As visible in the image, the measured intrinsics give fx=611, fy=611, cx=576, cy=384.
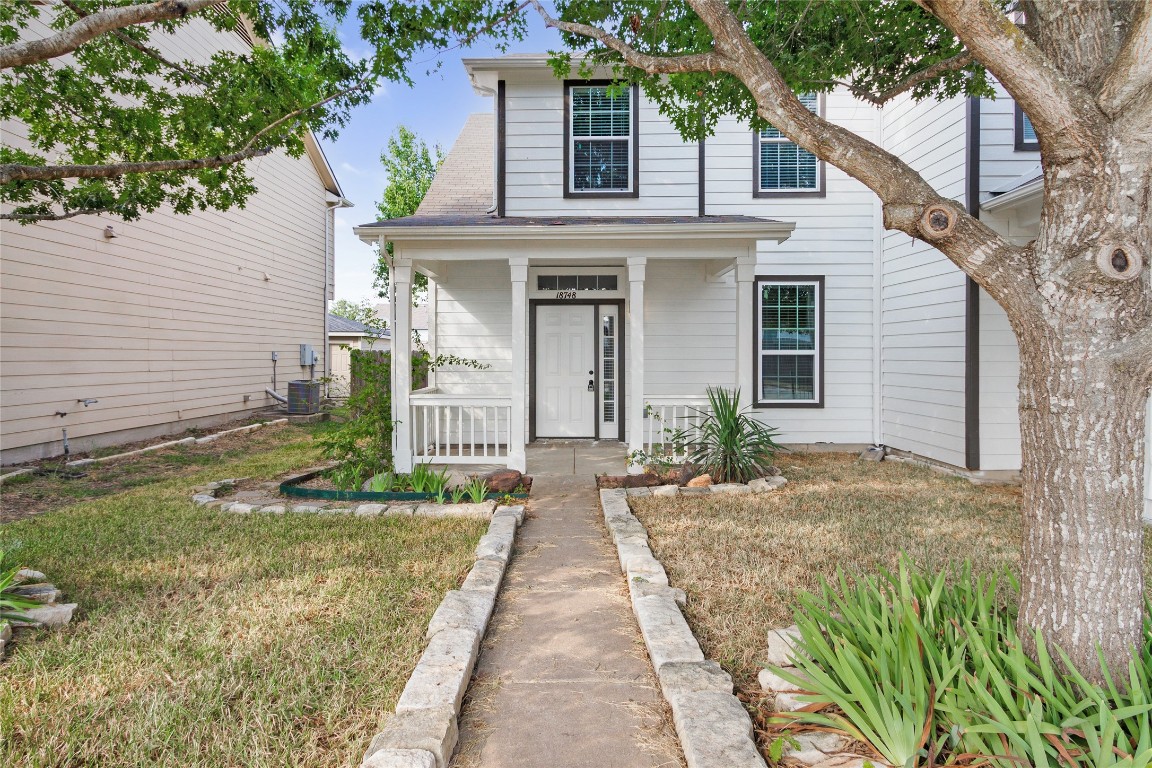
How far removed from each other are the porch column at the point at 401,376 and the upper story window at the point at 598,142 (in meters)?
3.08

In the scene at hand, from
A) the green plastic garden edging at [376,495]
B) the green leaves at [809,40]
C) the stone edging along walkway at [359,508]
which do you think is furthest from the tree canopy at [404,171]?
the green leaves at [809,40]

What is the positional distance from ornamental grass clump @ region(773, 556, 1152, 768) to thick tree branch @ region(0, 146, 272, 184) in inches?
230

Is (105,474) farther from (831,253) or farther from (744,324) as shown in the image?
(831,253)

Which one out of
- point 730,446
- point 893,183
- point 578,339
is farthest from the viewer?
point 578,339

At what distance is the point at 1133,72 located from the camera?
1.95 meters

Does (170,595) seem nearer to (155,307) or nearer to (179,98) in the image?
(179,98)

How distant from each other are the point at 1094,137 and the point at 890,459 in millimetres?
7045

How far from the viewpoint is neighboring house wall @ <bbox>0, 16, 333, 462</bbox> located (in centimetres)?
727

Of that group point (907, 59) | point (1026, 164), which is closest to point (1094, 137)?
point (907, 59)

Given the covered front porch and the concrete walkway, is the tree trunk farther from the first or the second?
the covered front porch

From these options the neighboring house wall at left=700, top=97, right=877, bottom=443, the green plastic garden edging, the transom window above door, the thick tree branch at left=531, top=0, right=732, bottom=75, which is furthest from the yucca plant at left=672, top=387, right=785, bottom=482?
the thick tree branch at left=531, top=0, right=732, bottom=75

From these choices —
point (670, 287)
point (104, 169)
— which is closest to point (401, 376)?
point (104, 169)

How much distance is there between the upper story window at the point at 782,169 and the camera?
870 cm

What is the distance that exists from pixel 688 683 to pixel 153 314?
403 inches
